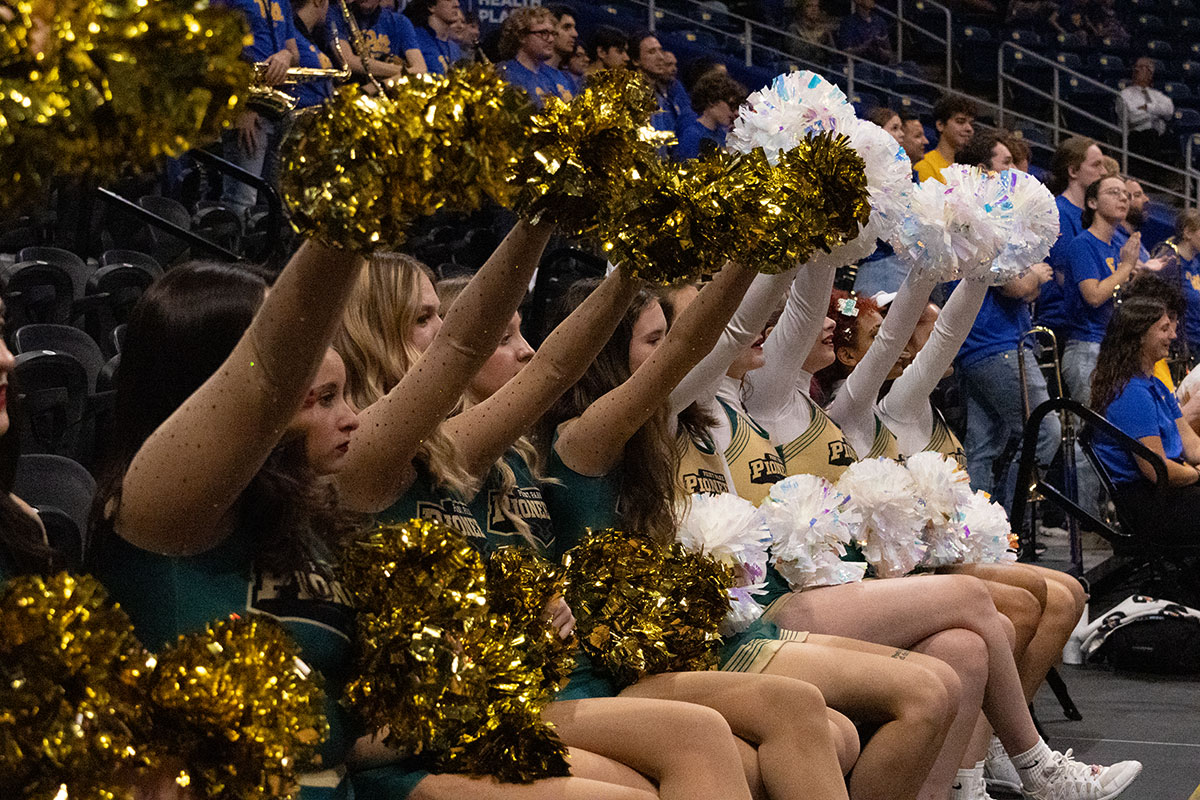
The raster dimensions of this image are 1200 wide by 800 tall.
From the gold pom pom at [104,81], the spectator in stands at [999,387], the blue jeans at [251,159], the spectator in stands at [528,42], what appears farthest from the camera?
the spectator in stands at [528,42]

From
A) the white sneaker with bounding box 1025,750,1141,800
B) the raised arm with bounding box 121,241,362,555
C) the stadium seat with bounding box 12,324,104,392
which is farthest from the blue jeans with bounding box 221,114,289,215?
the raised arm with bounding box 121,241,362,555

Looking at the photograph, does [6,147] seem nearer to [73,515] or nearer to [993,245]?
[73,515]

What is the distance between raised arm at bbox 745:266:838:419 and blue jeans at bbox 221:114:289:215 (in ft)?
7.50

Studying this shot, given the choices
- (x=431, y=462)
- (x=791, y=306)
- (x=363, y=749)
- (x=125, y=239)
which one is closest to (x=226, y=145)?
(x=125, y=239)

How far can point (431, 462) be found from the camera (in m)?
1.97

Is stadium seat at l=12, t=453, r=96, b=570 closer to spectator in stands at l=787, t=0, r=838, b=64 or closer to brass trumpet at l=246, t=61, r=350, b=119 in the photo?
brass trumpet at l=246, t=61, r=350, b=119

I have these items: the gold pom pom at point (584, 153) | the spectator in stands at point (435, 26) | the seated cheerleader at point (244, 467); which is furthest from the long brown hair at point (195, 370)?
the spectator in stands at point (435, 26)

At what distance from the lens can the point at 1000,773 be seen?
134 inches

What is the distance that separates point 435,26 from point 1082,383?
314 cm

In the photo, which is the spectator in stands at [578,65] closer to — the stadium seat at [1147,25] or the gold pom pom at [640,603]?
the gold pom pom at [640,603]

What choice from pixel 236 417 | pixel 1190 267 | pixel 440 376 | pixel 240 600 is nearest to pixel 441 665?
pixel 240 600

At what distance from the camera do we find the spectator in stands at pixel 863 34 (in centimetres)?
948

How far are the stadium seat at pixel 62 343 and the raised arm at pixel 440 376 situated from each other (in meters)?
1.55

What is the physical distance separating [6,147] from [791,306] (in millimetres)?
2303
